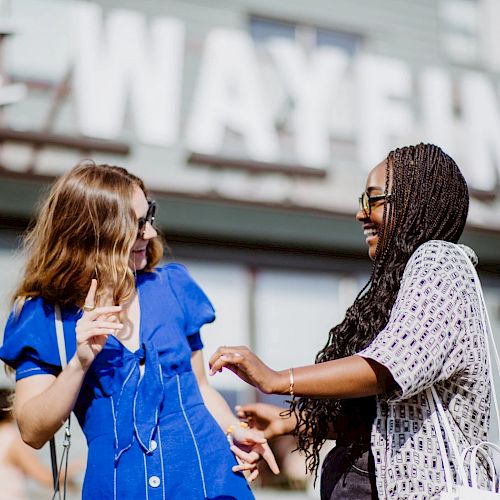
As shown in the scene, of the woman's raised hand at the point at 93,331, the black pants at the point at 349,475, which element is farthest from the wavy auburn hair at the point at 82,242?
the black pants at the point at 349,475

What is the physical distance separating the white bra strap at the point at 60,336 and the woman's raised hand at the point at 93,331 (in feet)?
0.41

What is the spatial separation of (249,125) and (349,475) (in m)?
6.90

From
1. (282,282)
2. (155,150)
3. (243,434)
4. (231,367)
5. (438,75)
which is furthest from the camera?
(438,75)

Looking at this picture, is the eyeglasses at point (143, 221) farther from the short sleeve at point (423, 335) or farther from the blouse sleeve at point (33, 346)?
the short sleeve at point (423, 335)

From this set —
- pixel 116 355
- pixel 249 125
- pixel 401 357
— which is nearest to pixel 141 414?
pixel 116 355

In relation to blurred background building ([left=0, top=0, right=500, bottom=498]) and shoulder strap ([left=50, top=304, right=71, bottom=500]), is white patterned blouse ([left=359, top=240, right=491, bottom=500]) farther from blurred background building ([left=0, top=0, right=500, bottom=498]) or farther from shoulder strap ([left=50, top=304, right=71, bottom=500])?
blurred background building ([left=0, top=0, right=500, bottom=498])

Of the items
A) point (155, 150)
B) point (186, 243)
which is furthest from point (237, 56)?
point (186, 243)

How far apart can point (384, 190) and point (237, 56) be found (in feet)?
22.3

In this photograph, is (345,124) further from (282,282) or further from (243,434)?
(243,434)

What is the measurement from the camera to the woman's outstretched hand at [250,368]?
8.10 feet

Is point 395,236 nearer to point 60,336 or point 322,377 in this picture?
point 322,377

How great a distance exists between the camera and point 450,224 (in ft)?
9.21

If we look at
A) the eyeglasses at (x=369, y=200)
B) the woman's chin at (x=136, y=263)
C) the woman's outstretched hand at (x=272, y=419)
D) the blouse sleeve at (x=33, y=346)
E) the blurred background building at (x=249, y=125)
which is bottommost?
the woman's outstretched hand at (x=272, y=419)

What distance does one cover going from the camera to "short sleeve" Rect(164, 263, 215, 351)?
3.30 meters
